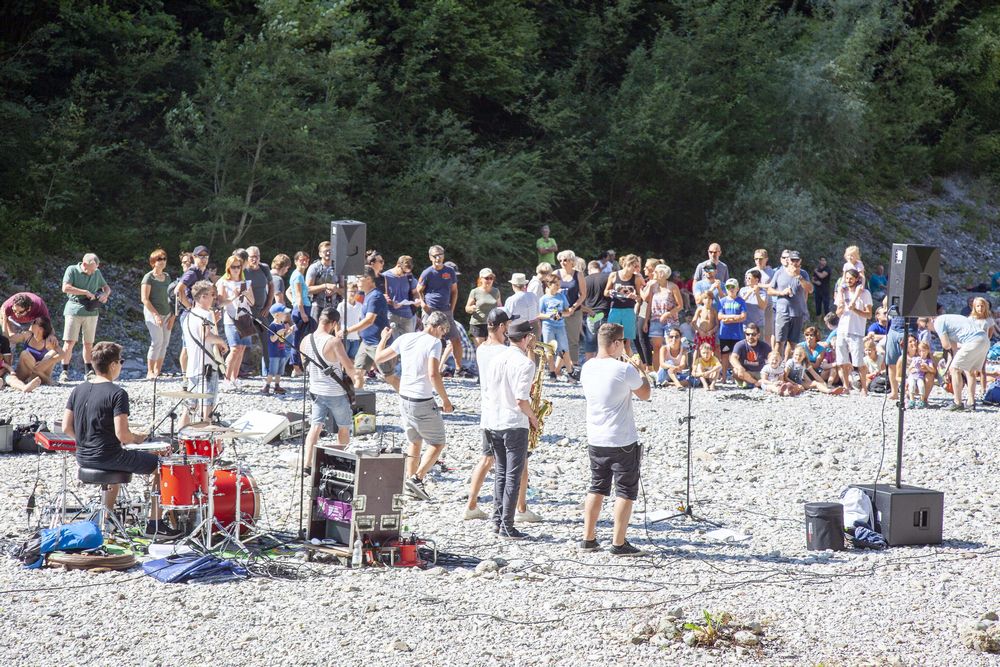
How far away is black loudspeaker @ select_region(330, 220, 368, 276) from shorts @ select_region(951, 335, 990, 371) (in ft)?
25.6

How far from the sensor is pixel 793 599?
7.12 meters

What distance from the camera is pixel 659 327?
16.0m

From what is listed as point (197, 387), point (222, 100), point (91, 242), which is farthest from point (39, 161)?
point (197, 387)

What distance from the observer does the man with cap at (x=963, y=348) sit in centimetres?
1395

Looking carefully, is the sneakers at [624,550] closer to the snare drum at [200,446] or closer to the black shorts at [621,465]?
the black shorts at [621,465]

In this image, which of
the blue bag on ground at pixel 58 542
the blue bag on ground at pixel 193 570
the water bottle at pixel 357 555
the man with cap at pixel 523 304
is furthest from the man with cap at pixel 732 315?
the blue bag on ground at pixel 58 542

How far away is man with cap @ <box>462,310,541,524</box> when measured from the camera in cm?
863

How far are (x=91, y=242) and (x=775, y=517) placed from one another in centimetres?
1516

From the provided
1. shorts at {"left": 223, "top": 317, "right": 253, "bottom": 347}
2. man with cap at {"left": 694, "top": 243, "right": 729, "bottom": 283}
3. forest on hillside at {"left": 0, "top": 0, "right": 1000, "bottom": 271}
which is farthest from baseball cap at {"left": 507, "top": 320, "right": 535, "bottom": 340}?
forest on hillside at {"left": 0, "top": 0, "right": 1000, "bottom": 271}

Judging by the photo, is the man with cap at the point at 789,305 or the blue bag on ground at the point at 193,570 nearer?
the blue bag on ground at the point at 193,570

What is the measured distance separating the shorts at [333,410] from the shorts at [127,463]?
1862mm

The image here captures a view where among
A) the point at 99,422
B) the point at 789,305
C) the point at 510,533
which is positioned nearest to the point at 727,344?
the point at 789,305

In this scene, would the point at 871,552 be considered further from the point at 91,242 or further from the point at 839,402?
the point at 91,242

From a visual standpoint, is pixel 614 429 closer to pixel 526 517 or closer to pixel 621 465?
pixel 621 465
